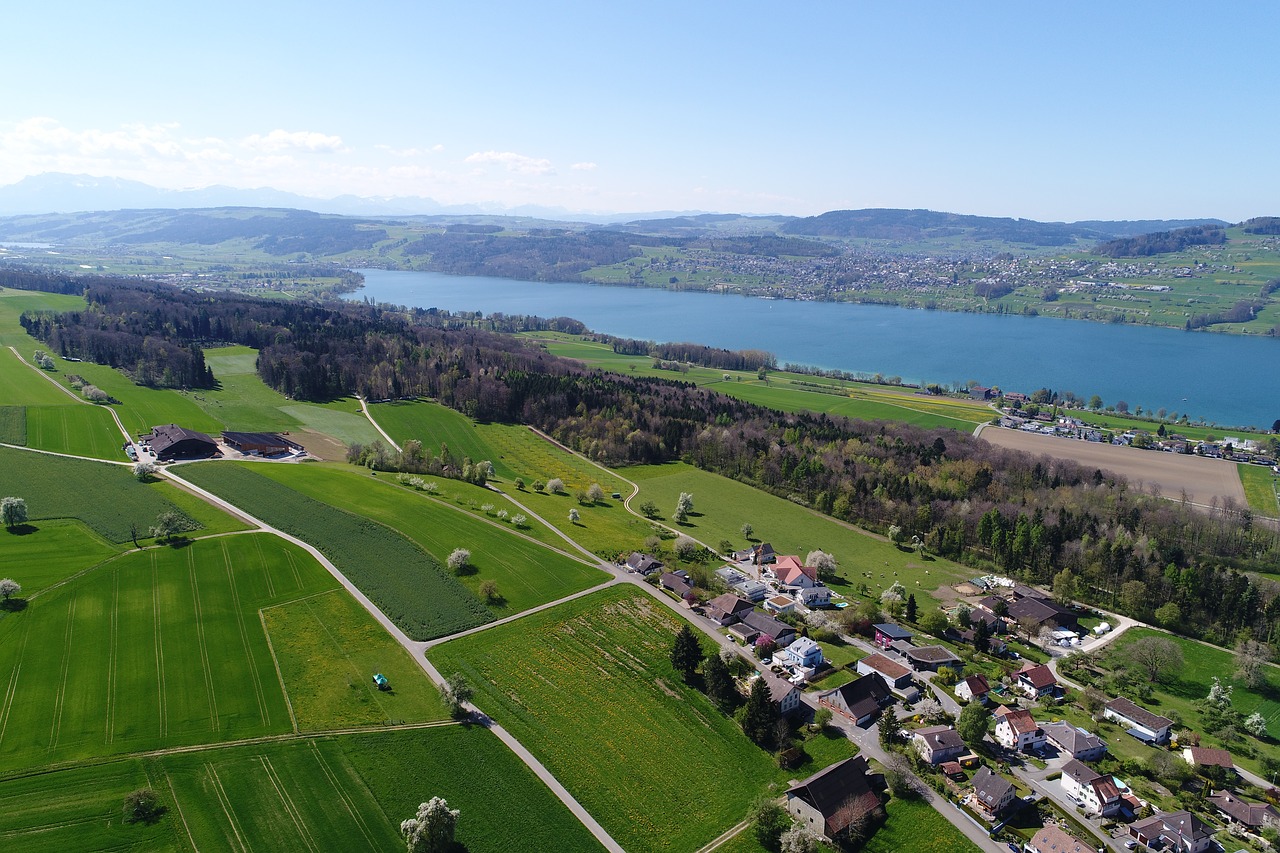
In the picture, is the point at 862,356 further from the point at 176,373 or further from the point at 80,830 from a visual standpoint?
the point at 80,830

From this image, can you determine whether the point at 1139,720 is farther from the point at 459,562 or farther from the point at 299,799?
the point at 299,799

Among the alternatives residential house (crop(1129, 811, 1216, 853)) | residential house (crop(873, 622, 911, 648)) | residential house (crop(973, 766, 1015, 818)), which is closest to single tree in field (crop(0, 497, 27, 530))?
residential house (crop(873, 622, 911, 648))

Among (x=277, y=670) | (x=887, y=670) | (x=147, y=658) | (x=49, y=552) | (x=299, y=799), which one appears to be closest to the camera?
(x=299, y=799)

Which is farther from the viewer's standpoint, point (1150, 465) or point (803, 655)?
point (1150, 465)

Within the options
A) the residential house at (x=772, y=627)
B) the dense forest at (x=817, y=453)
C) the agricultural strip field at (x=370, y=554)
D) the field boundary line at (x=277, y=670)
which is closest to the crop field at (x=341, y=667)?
the field boundary line at (x=277, y=670)

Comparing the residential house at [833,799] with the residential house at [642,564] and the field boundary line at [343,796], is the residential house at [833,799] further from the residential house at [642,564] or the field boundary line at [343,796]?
the residential house at [642,564]

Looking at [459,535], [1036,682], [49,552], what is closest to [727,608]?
[1036,682]

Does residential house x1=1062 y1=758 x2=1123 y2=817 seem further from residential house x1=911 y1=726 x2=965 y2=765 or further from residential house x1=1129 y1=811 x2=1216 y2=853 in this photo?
residential house x1=911 y1=726 x2=965 y2=765
